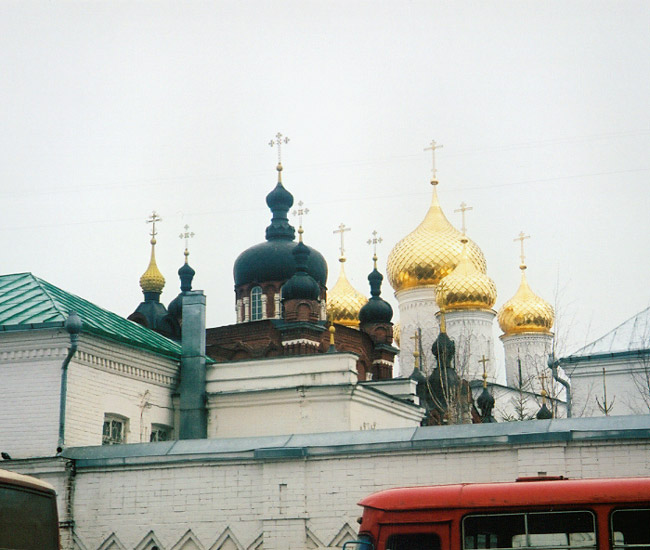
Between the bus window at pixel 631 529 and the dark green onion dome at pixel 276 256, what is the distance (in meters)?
38.3

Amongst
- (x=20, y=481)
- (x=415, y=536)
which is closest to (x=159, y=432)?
(x=20, y=481)

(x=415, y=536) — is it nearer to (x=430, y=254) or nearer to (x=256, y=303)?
(x=256, y=303)

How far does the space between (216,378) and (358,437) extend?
28.2 feet

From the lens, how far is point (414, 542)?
11.2m

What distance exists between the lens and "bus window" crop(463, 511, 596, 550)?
10.7 meters

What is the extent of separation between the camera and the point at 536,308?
57.6 meters

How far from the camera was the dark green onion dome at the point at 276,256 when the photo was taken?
49438mm

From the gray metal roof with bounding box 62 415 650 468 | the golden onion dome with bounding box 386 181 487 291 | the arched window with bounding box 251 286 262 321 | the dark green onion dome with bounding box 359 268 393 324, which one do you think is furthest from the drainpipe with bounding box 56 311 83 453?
the golden onion dome with bounding box 386 181 487 291

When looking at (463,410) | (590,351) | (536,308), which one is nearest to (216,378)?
(590,351)

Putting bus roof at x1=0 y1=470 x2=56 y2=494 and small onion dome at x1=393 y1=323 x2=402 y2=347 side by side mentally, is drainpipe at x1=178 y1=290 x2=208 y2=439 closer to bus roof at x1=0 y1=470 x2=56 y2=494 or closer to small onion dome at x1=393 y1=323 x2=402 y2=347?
bus roof at x1=0 y1=470 x2=56 y2=494

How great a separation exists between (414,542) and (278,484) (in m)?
6.16

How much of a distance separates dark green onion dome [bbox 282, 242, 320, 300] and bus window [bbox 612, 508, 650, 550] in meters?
33.5

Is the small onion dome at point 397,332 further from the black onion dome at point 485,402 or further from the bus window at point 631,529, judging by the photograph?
the bus window at point 631,529

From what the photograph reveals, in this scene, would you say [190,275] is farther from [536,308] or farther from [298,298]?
[536,308]
